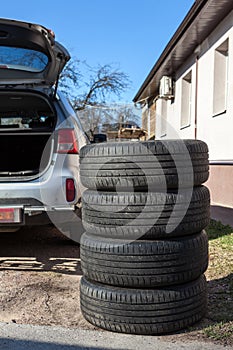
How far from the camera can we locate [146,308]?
2641mm

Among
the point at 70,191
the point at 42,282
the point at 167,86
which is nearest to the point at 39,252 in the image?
the point at 42,282

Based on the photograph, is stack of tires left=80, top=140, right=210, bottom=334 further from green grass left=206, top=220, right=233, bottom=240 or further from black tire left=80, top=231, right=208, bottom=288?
green grass left=206, top=220, right=233, bottom=240

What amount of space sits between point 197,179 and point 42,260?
2.42 metres

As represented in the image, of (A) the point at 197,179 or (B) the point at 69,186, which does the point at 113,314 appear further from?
(B) the point at 69,186

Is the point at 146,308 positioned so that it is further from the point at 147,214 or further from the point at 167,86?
the point at 167,86

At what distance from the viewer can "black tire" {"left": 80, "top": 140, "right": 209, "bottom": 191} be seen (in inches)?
105

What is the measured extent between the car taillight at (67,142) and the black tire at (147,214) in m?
1.25

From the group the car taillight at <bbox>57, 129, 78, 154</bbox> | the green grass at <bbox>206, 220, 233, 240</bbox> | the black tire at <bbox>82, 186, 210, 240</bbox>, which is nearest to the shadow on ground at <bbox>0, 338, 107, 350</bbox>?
the black tire at <bbox>82, 186, 210, 240</bbox>

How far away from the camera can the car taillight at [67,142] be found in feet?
13.0

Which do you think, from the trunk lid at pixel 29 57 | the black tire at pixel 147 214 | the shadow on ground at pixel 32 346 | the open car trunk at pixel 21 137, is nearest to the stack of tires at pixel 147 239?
the black tire at pixel 147 214

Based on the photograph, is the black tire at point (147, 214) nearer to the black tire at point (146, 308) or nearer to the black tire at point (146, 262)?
the black tire at point (146, 262)

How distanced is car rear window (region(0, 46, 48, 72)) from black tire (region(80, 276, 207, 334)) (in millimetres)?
2777

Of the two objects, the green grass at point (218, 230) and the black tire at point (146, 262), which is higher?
the black tire at point (146, 262)

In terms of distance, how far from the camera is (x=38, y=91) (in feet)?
14.8
